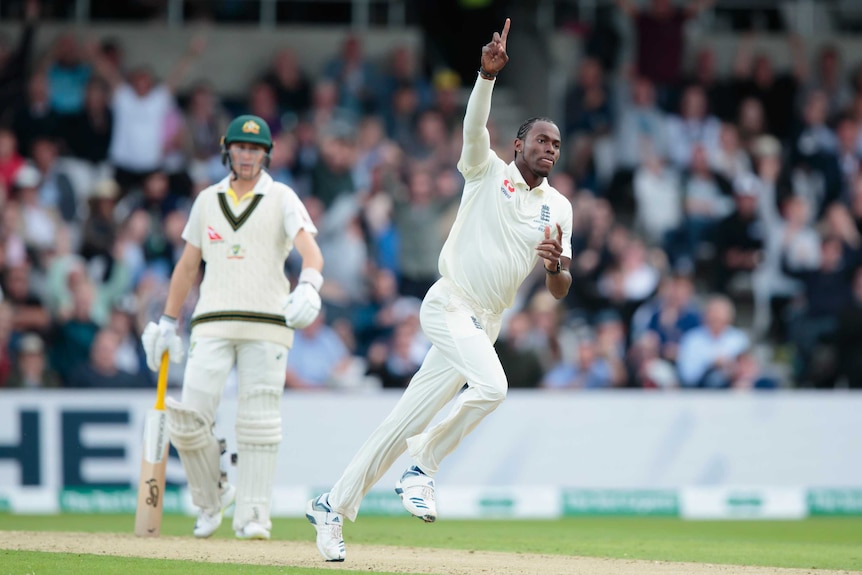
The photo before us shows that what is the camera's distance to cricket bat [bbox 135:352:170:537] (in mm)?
9508

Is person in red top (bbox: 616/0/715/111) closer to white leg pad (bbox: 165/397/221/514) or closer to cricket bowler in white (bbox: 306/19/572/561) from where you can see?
white leg pad (bbox: 165/397/221/514)

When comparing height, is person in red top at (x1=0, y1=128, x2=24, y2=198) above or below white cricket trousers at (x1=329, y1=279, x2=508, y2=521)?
above

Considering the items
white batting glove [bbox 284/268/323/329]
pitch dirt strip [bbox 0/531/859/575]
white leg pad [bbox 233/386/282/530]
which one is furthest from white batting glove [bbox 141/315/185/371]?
white batting glove [bbox 284/268/323/329]

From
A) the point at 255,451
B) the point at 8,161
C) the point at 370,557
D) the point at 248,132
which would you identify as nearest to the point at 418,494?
the point at 370,557

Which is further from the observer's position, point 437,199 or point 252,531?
point 437,199

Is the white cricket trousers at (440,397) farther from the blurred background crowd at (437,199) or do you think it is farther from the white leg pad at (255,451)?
the blurred background crowd at (437,199)

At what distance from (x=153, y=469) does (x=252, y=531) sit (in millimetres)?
810

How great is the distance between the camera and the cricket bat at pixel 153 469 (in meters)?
9.51

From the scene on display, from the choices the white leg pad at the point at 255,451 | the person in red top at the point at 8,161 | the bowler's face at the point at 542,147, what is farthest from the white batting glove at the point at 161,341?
the person in red top at the point at 8,161

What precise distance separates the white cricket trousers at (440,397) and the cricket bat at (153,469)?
1.92 m

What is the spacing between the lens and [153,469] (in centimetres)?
956

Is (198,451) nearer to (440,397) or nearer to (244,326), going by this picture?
(244,326)

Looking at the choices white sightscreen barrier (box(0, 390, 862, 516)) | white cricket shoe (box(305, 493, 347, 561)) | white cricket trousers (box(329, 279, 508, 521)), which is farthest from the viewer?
white sightscreen barrier (box(0, 390, 862, 516))

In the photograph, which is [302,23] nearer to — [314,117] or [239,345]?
[314,117]
